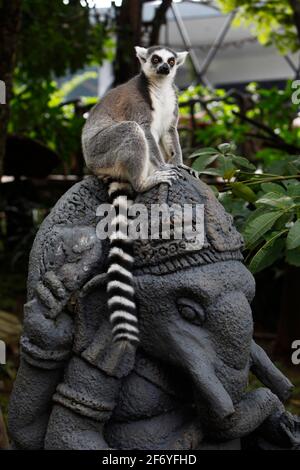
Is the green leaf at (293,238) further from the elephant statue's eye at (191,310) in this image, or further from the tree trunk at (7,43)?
the tree trunk at (7,43)

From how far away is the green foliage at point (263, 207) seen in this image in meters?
2.42

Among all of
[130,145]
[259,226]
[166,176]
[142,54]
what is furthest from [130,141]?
[142,54]

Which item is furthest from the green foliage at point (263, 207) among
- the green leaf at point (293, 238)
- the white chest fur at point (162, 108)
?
the white chest fur at point (162, 108)

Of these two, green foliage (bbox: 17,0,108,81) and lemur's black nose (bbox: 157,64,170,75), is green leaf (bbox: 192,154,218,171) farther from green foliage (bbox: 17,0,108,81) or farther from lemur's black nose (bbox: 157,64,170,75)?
green foliage (bbox: 17,0,108,81)

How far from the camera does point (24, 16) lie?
5.81 m

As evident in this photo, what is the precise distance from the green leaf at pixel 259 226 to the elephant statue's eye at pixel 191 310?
22.3 inches

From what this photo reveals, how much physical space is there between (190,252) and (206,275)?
0.08m

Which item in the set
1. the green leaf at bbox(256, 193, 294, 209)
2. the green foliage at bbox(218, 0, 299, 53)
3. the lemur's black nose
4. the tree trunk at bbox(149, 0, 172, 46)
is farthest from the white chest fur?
the green foliage at bbox(218, 0, 299, 53)

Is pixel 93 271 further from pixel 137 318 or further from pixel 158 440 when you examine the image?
pixel 158 440

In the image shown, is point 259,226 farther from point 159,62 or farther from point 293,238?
point 159,62

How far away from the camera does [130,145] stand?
7.13 ft

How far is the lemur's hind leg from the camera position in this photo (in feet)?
6.77

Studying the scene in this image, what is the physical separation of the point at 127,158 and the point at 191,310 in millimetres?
572
